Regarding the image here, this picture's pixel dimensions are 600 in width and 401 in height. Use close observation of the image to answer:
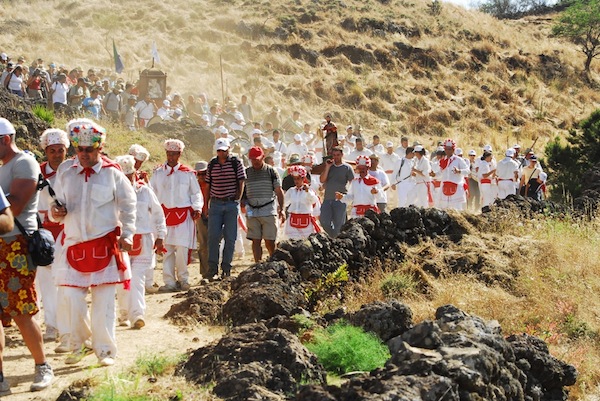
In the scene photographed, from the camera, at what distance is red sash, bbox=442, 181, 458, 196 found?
18828 millimetres

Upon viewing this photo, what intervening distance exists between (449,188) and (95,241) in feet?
41.9

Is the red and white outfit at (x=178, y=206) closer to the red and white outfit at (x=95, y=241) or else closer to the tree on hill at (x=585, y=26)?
the red and white outfit at (x=95, y=241)

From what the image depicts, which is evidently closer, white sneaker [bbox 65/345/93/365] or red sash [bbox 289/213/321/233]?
white sneaker [bbox 65/345/93/365]

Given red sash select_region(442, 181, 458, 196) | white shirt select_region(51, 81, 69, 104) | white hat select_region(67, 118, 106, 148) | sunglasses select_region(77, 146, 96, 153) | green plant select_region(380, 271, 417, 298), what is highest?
white shirt select_region(51, 81, 69, 104)

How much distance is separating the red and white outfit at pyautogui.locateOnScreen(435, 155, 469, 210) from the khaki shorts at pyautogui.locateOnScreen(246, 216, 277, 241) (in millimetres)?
6775

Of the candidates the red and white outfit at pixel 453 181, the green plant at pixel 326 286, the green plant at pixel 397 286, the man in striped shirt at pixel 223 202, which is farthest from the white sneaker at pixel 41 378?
the red and white outfit at pixel 453 181

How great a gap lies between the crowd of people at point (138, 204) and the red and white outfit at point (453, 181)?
25mm

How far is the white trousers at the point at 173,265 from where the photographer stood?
1185 centimetres

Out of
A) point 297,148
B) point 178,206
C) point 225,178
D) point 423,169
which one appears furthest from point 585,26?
point 178,206

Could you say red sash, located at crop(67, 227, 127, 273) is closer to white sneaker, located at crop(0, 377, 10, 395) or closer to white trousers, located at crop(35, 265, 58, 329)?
white sneaker, located at crop(0, 377, 10, 395)

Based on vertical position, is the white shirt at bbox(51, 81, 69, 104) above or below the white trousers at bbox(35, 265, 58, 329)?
above

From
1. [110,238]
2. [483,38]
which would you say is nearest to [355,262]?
[110,238]

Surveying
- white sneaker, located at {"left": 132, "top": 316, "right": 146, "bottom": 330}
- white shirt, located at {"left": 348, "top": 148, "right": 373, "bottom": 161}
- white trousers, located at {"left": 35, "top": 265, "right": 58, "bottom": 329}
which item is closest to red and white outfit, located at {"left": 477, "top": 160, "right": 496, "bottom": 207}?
white shirt, located at {"left": 348, "top": 148, "right": 373, "bottom": 161}

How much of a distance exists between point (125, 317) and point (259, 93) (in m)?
33.5
